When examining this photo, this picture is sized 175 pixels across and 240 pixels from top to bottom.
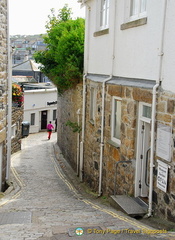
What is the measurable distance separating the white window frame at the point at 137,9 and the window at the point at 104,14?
197cm

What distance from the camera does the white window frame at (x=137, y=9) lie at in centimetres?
833

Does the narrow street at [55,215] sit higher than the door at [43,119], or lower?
higher

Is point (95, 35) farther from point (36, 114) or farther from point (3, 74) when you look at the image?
point (36, 114)

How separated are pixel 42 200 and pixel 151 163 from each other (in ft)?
11.2

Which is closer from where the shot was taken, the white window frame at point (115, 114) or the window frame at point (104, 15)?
the white window frame at point (115, 114)

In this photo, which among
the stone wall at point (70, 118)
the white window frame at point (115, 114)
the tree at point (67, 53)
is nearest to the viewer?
the white window frame at point (115, 114)

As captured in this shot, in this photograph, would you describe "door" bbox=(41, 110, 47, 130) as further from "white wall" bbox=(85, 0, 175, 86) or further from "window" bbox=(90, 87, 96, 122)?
"white wall" bbox=(85, 0, 175, 86)

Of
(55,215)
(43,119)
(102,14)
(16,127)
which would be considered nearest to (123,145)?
(55,215)

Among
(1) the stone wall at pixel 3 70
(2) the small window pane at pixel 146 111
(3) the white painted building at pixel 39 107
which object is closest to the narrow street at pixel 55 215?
(1) the stone wall at pixel 3 70

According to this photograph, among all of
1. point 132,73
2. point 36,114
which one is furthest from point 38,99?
point 132,73

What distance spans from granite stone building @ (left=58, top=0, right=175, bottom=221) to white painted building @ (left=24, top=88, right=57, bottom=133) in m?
16.5

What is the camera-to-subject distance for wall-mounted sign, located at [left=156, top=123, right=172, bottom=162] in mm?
6855

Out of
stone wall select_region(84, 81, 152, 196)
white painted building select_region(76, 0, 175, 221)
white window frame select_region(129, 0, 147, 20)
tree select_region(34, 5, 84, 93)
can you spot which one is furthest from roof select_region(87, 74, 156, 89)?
tree select_region(34, 5, 84, 93)

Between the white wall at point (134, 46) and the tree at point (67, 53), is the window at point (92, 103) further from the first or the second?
the tree at point (67, 53)
